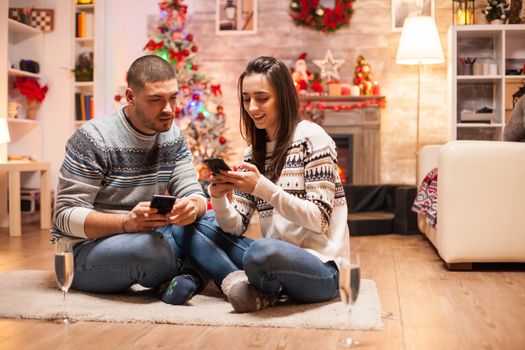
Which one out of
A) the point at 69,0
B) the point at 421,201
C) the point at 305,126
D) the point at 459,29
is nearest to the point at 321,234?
the point at 305,126

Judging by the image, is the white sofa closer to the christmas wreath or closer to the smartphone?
the smartphone

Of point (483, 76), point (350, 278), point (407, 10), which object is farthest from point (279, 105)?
point (407, 10)

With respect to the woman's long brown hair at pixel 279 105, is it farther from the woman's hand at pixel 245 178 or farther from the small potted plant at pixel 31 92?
the small potted plant at pixel 31 92

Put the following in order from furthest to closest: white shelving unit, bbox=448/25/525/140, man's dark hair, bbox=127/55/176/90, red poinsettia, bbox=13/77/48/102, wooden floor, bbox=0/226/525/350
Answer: red poinsettia, bbox=13/77/48/102 → white shelving unit, bbox=448/25/525/140 → man's dark hair, bbox=127/55/176/90 → wooden floor, bbox=0/226/525/350

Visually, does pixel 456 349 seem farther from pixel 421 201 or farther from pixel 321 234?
pixel 421 201

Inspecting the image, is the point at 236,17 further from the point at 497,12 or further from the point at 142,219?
the point at 142,219

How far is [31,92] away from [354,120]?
2857 mm

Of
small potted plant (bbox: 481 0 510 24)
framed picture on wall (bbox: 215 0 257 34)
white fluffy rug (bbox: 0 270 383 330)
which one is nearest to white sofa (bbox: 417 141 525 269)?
white fluffy rug (bbox: 0 270 383 330)

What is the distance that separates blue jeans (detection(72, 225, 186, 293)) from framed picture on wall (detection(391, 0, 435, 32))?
4.29m

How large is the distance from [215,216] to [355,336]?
714 millimetres

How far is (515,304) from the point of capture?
248 cm

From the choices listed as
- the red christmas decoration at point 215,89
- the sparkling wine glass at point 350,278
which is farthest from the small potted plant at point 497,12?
the sparkling wine glass at point 350,278

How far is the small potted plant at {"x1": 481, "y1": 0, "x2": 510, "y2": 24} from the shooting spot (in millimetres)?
5793

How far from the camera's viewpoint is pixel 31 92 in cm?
601
